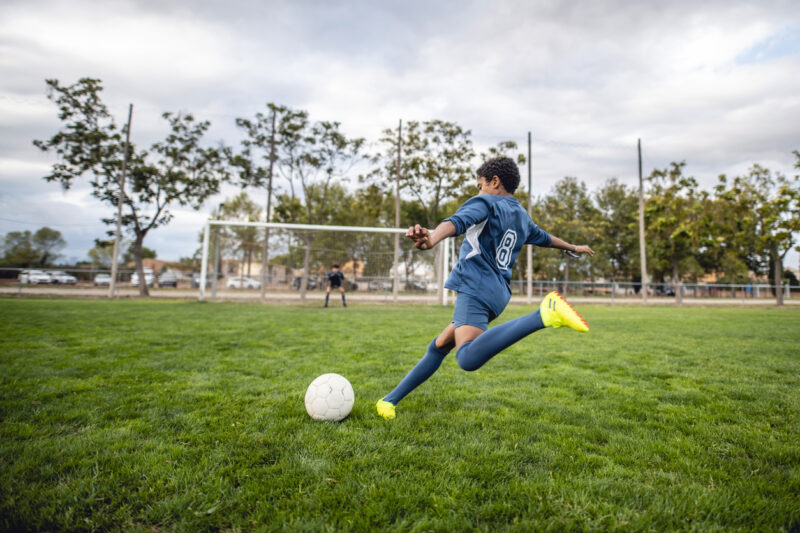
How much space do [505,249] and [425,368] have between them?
1118 mm

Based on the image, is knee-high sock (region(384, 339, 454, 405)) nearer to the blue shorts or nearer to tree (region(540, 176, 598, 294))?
the blue shorts

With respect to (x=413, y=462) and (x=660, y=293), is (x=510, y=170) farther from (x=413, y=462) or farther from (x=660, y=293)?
(x=660, y=293)


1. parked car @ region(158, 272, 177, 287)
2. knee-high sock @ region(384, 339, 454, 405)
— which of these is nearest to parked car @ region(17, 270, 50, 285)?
parked car @ region(158, 272, 177, 287)

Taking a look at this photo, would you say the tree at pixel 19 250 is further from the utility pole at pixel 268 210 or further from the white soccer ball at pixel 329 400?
the white soccer ball at pixel 329 400

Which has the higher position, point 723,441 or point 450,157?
point 450,157

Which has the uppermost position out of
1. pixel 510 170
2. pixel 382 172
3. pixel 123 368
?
pixel 382 172

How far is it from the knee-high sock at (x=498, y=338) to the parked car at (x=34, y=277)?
80.4 ft

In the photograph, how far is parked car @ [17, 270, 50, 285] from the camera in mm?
19344

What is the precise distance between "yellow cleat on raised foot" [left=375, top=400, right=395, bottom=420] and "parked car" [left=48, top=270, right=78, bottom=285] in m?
23.8

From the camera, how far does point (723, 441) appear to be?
9.48 feet

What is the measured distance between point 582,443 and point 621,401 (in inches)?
53.1

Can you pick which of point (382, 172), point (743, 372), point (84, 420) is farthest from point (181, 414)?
point (382, 172)

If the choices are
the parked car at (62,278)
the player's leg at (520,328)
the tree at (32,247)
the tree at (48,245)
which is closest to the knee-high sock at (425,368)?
the player's leg at (520,328)

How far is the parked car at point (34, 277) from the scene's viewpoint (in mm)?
19344
